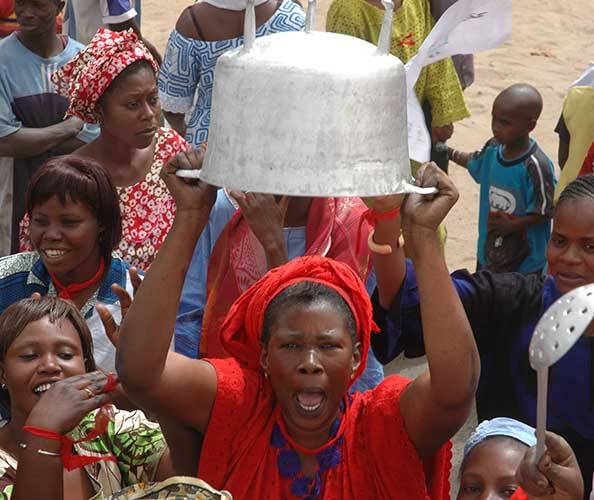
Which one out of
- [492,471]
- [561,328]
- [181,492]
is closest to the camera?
[561,328]

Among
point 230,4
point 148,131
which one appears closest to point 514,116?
point 230,4

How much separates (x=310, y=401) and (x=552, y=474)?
2.06 ft

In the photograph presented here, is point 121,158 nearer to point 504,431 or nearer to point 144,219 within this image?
point 144,219

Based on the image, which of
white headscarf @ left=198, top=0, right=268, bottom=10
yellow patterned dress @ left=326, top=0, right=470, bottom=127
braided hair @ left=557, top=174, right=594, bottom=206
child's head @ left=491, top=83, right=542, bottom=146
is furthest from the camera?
yellow patterned dress @ left=326, top=0, right=470, bottom=127

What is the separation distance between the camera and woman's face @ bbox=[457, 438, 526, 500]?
3.18 metres

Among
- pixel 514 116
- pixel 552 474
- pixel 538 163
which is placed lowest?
pixel 538 163

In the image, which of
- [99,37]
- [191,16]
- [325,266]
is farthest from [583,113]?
[325,266]

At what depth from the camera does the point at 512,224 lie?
5941 millimetres

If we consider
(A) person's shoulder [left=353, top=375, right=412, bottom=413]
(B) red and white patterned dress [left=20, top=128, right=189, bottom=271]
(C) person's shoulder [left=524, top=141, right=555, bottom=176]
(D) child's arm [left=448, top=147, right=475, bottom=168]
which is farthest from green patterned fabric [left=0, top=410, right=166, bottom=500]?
(D) child's arm [left=448, top=147, right=475, bottom=168]

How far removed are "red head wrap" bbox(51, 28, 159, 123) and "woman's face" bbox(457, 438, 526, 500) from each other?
2.22 m

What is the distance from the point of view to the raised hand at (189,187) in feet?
9.40

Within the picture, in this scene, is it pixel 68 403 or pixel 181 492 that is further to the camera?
pixel 68 403

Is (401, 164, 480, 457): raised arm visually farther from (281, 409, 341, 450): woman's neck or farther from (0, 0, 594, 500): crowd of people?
(281, 409, 341, 450): woman's neck

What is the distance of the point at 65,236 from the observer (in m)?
4.06
